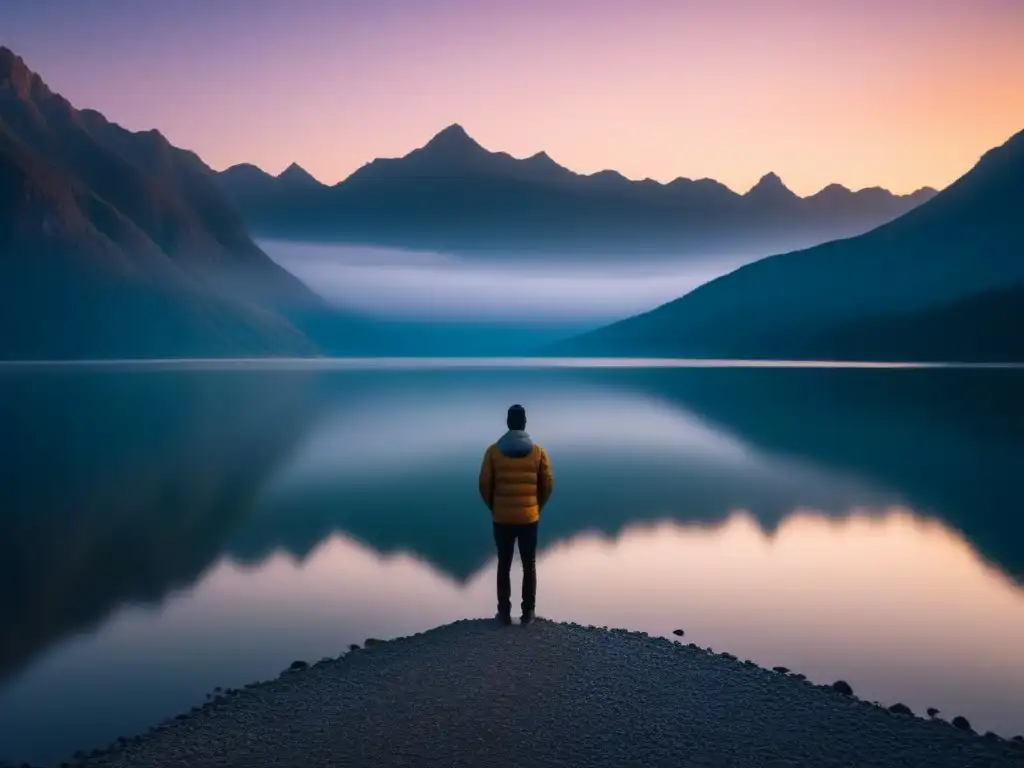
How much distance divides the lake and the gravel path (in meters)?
1.75

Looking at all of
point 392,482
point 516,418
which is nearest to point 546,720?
point 516,418

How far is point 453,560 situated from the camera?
20109 mm

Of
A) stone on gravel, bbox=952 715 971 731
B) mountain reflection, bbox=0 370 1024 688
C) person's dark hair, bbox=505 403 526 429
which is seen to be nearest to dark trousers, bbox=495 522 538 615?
person's dark hair, bbox=505 403 526 429

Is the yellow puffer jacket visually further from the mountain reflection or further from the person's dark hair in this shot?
the mountain reflection

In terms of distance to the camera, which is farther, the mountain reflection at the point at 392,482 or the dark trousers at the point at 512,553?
the mountain reflection at the point at 392,482

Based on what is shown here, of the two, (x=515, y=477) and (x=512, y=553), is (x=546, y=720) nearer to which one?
(x=512, y=553)

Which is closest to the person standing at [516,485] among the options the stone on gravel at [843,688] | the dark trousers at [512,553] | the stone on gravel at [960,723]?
the dark trousers at [512,553]

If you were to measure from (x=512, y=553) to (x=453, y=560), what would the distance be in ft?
26.1

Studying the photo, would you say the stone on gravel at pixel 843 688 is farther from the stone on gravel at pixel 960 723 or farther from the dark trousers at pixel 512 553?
the dark trousers at pixel 512 553

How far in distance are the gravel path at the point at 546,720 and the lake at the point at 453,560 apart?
1.75m

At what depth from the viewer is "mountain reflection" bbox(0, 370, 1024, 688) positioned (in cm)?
1981

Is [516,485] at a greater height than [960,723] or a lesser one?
greater

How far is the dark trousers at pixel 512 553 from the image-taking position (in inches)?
483

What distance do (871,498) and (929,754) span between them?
74.5 ft
